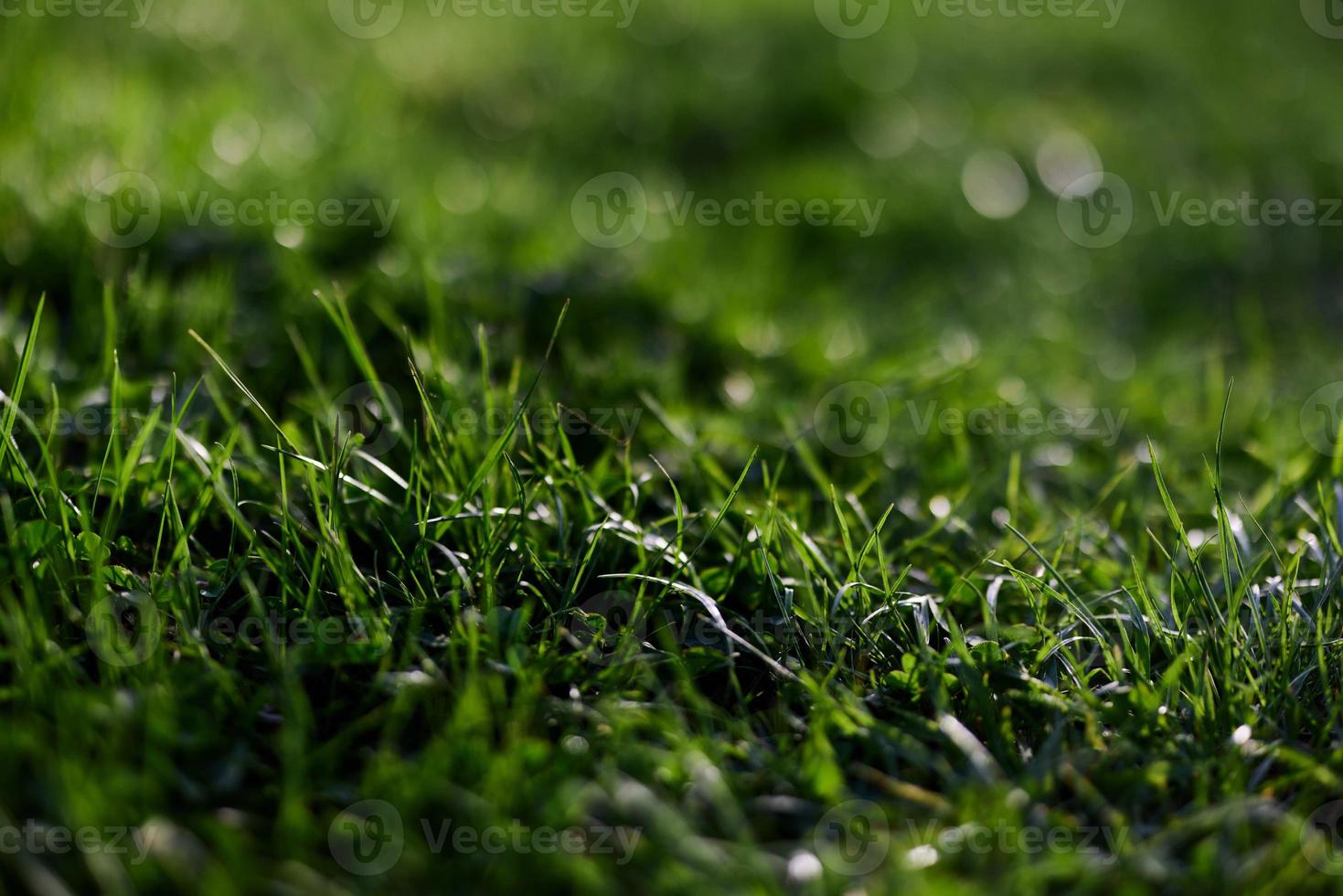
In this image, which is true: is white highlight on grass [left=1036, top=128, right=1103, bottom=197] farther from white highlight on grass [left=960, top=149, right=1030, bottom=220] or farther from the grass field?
the grass field

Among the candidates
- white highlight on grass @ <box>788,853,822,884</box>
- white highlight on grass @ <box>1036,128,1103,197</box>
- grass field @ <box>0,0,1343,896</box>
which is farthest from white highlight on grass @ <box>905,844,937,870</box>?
white highlight on grass @ <box>1036,128,1103,197</box>

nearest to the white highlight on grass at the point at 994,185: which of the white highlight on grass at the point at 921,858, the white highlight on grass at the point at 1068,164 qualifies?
the white highlight on grass at the point at 1068,164

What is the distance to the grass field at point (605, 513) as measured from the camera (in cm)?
122

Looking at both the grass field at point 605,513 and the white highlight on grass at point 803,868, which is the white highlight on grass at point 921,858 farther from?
the white highlight on grass at point 803,868

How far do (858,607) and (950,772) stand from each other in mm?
325

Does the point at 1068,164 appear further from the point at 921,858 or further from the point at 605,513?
the point at 921,858

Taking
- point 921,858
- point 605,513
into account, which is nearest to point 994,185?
point 605,513

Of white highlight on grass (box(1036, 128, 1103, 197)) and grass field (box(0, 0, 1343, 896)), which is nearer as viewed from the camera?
grass field (box(0, 0, 1343, 896))

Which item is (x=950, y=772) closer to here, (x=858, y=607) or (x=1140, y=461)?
(x=858, y=607)

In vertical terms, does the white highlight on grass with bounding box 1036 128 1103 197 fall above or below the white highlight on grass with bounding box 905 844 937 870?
above

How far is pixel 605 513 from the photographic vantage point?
1.75m

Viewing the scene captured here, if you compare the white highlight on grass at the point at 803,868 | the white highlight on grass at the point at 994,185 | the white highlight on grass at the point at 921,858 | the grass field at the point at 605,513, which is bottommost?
the white highlight on grass at the point at 803,868

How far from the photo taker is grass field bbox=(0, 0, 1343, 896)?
1.22 meters

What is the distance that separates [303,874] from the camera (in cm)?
110
